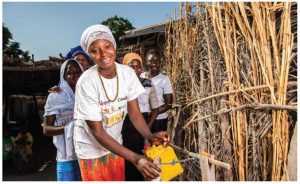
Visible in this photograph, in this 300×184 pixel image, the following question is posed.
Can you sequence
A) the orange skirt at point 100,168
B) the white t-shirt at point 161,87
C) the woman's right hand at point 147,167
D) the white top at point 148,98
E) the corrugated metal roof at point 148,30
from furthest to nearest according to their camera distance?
the corrugated metal roof at point 148,30
the white t-shirt at point 161,87
the white top at point 148,98
the orange skirt at point 100,168
the woman's right hand at point 147,167

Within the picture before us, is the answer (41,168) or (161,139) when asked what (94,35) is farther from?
(41,168)

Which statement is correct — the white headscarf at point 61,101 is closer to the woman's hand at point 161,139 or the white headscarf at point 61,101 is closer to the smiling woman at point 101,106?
the smiling woman at point 101,106

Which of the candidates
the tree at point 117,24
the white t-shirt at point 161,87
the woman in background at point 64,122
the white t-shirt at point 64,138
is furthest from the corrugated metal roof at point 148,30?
the tree at point 117,24

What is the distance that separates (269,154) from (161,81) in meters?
1.41

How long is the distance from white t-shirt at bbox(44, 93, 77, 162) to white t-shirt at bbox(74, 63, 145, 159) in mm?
400

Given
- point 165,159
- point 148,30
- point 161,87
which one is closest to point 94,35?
point 165,159

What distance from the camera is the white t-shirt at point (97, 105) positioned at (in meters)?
1.76

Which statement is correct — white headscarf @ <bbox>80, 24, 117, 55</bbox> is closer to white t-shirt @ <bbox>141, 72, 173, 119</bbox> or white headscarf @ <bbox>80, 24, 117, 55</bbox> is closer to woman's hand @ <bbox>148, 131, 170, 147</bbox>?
woman's hand @ <bbox>148, 131, 170, 147</bbox>

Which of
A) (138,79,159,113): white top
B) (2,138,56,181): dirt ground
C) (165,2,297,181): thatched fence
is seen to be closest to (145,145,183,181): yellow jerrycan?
(165,2,297,181): thatched fence

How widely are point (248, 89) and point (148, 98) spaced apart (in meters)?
1.12

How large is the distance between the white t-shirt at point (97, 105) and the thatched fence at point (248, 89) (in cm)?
60

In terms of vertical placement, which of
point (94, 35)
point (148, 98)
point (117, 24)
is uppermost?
point (117, 24)

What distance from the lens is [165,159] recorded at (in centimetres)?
188

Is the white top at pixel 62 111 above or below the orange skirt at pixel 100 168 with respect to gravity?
above
